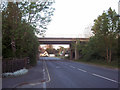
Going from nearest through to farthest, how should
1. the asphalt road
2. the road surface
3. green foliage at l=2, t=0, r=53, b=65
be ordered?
the asphalt road → the road surface → green foliage at l=2, t=0, r=53, b=65

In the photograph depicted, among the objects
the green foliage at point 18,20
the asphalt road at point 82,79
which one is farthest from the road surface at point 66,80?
the green foliage at point 18,20

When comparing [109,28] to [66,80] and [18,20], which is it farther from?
[66,80]

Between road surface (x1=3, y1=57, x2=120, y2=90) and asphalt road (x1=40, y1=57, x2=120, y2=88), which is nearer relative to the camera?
asphalt road (x1=40, y1=57, x2=120, y2=88)

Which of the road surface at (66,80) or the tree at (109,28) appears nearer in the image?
the road surface at (66,80)

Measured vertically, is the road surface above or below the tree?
below

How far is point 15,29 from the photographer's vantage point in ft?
63.4

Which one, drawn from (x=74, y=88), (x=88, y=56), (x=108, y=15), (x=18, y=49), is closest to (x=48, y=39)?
(x=88, y=56)

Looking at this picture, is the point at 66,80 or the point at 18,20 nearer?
the point at 66,80

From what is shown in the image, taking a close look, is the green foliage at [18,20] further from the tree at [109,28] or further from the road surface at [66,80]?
the tree at [109,28]

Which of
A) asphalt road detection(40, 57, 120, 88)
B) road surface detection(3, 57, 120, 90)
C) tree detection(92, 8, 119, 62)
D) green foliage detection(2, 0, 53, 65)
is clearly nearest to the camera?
A: asphalt road detection(40, 57, 120, 88)

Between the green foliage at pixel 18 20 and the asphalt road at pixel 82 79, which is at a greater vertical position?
the green foliage at pixel 18 20

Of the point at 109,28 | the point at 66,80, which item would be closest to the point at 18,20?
the point at 66,80

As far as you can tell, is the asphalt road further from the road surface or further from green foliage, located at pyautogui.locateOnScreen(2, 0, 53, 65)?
green foliage, located at pyautogui.locateOnScreen(2, 0, 53, 65)

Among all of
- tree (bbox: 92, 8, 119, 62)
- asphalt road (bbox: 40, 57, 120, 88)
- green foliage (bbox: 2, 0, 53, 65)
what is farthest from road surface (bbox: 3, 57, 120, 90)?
tree (bbox: 92, 8, 119, 62)
